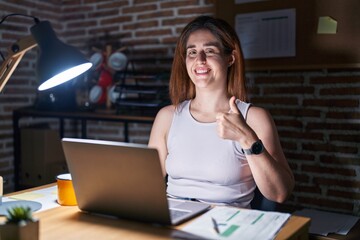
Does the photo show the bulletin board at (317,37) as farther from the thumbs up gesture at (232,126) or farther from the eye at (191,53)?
the thumbs up gesture at (232,126)

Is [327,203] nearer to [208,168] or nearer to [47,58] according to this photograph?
[208,168]

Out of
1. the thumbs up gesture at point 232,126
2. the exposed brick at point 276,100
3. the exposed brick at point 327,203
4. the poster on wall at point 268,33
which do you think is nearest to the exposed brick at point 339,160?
the exposed brick at point 327,203

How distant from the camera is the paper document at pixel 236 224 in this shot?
3.31 ft

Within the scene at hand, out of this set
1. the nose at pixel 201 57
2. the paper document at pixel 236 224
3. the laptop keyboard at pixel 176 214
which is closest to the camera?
the paper document at pixel 236 224

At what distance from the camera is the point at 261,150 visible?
1.39m

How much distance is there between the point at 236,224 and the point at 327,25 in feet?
5.65

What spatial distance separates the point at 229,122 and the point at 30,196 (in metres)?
0.70

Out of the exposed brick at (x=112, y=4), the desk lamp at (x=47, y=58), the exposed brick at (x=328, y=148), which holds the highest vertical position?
the exposed brick at (x=112, y=4)

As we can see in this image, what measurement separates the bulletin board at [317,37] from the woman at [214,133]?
83cm

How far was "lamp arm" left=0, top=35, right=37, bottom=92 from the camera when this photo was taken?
1.40 m

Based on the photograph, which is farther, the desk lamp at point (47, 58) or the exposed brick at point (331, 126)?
the exposed brick at point (331, 126)

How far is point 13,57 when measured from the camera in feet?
4.67

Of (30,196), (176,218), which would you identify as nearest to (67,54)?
(30,196)

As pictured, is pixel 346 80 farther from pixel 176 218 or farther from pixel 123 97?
pixel 176 218
